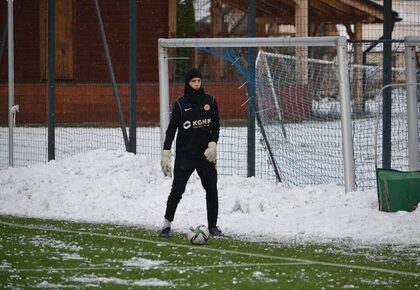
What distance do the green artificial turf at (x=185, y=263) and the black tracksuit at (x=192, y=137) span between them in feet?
1.91

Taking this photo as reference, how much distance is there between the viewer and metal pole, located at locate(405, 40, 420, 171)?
14477 millimetres

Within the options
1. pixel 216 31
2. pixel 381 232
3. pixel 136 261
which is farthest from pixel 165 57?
pixel 216 31

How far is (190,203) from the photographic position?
1490 centimetres

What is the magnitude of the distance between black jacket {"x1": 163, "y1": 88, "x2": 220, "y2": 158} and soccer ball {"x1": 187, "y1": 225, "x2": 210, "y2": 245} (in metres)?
0.96

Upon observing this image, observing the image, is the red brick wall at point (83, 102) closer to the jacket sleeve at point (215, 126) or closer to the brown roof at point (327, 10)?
the brown roof at point (327, 10)

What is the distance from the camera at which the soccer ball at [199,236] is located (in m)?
12.0

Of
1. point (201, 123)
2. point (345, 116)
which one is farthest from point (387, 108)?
point (201, 123)

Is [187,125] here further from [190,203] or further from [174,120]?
[190,203]

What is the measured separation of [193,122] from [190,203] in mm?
2418

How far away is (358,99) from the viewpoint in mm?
16734

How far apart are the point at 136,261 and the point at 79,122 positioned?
46.0ft

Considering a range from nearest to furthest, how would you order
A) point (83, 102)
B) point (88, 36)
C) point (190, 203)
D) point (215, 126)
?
1. point (215, 126)
2. point (190, 203)
3. point (83, 102)
4. point (88, 36)

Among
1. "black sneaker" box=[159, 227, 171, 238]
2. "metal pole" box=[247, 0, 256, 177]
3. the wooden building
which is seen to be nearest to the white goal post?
"metal pole" box=[247, 0, 256, 177]

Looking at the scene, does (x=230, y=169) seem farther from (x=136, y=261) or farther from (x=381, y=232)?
(x=136, y=261)
